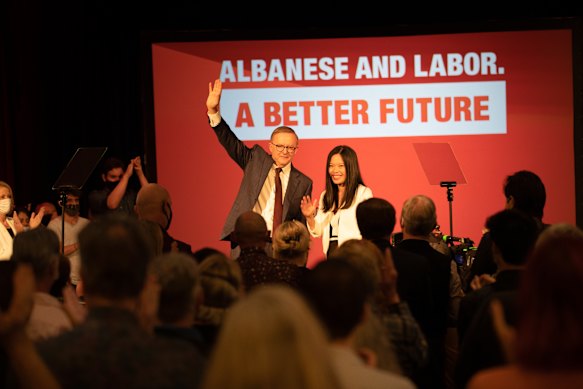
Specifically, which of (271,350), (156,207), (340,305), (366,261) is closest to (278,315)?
(271,350)

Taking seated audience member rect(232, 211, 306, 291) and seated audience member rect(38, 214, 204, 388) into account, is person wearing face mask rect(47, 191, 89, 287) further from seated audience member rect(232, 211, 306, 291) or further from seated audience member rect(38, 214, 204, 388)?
seated audience member rect(38, 214, 204, 388)

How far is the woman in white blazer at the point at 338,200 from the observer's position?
18.1ft

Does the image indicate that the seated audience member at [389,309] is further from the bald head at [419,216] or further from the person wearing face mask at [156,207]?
the person wearing face mask at [156,207]

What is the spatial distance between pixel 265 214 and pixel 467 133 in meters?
2.73

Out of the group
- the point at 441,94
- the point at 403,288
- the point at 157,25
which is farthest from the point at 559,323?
the point at 157,25

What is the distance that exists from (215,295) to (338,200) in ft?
9.43

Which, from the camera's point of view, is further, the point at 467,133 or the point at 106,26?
the point at 106,26

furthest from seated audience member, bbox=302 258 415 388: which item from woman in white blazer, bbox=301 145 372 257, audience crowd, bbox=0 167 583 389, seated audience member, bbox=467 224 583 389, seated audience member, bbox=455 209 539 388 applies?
woman in white blazer, bbox=301 145 372 257

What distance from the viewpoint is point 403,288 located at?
3.59 metres

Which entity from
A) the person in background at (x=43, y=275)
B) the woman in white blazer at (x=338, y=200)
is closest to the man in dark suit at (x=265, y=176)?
the woman in white blazer at (x=338, y=200)

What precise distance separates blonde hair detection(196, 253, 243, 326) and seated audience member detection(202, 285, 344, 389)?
1.42 m

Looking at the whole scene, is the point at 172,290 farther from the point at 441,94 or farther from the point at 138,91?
the point at 138,91

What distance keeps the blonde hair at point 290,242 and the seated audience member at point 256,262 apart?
0.25 ft

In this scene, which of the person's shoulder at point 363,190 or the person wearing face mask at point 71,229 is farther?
the person wearing face mask at point 71,229
